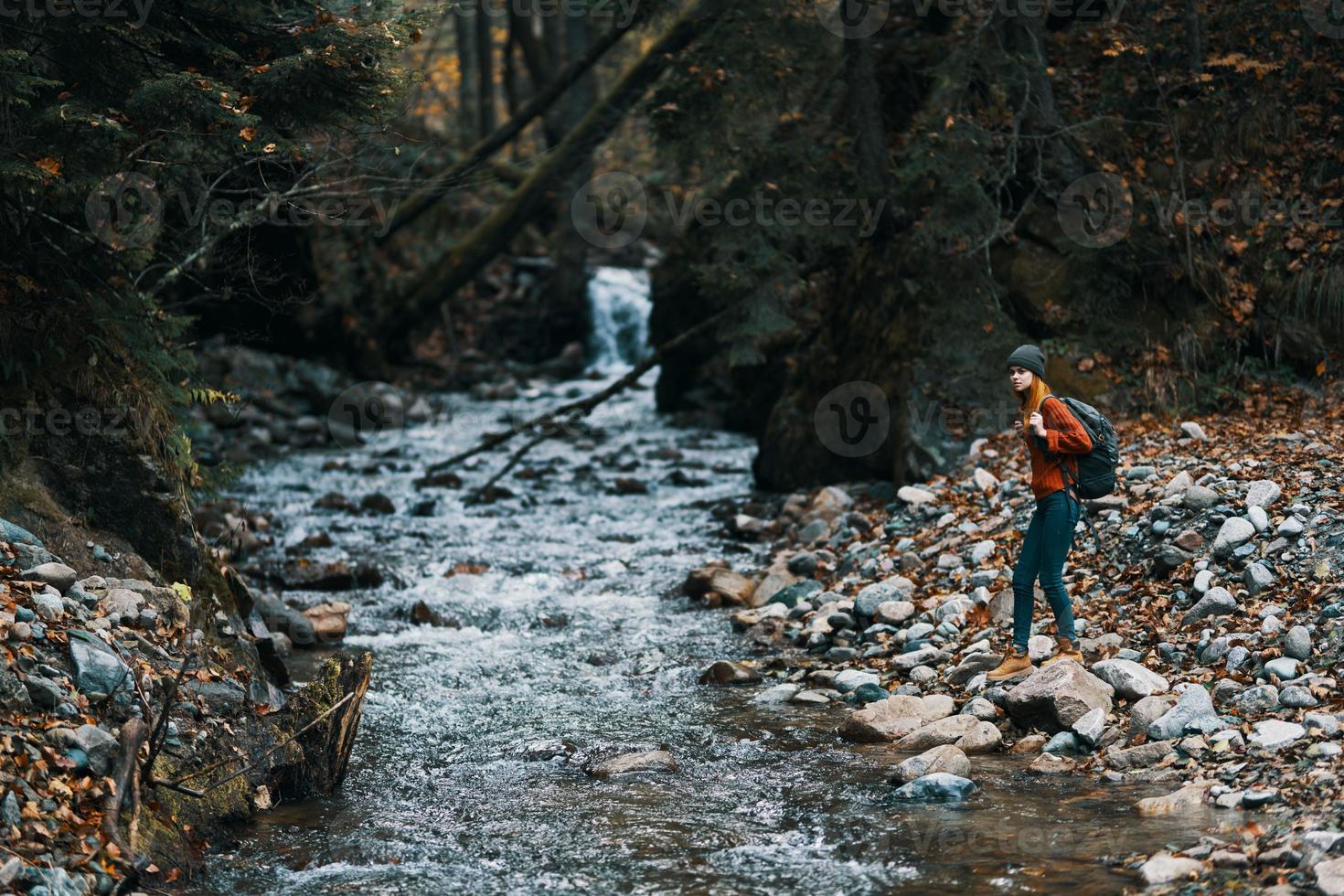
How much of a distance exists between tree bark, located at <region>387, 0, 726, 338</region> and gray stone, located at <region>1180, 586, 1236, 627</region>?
9619mm

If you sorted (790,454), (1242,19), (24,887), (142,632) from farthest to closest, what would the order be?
(790,454)
(1242,19)
(142,632)
(24,887)

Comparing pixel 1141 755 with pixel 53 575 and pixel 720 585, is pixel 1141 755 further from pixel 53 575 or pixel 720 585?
pixel 53 575

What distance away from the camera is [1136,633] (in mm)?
7297

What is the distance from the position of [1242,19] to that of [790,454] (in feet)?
23.1

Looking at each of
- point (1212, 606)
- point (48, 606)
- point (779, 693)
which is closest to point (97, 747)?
point (48, 606)

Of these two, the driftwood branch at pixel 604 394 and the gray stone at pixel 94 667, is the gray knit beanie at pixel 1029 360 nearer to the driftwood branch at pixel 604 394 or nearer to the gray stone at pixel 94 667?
the gray stone at pixel 94 667

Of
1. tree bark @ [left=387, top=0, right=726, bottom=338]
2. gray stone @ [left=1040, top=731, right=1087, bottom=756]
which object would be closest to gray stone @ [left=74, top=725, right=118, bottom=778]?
gray stone @ [left=1040, top=731, right=1087, bottom=756]

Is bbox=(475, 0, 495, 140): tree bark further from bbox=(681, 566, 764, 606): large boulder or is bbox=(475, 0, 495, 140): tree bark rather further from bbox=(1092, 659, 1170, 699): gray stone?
bbox=(1092, 659, 1170, 699): gray stone

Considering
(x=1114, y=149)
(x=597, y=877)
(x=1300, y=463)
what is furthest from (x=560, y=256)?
(x=597, y=877)

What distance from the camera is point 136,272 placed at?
30.1 ft

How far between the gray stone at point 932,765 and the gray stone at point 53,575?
4546 millimetres

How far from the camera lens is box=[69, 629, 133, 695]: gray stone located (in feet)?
17.1

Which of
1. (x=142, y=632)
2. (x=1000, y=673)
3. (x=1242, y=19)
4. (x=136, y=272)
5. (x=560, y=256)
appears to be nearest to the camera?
(x=142, y=632)

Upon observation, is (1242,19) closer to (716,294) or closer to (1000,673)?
(716,294)
